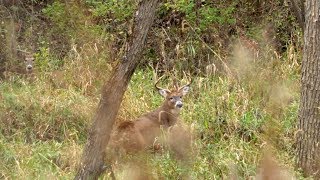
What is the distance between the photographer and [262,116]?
31.3 feet

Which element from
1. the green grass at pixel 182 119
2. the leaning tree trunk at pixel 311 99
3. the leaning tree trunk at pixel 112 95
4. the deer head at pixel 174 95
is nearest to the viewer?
the leaning tree trunk at pixel 112 95

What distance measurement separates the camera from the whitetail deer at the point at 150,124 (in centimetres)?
866

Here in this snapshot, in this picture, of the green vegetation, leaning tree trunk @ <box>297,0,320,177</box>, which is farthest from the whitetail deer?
leaning tree trunk @ <box>297,0,320,177</box>

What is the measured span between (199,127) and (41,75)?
11.8 feet

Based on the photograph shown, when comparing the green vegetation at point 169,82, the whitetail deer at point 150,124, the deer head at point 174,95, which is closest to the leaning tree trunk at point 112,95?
the green vegetation at point 169,82

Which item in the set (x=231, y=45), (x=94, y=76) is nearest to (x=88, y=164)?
(x=94, y=76)

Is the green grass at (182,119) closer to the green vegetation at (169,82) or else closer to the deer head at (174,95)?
the green vegetation at (169,82)

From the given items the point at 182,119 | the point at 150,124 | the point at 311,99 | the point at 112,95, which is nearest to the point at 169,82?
the point at 182,119

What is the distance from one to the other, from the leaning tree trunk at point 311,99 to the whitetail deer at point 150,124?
6.06 ft

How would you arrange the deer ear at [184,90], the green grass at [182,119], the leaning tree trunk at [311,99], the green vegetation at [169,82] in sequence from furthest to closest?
the deer ear at [184,90], the green vegetation at [169,82], the green grass at [182,119], the leaning tree trunk at [311,99]

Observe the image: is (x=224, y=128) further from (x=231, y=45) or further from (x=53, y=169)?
(x=231, y=45)

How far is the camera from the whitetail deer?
8.66 meters

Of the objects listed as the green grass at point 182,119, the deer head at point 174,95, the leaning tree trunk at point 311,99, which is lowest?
the green grass at point 182,119

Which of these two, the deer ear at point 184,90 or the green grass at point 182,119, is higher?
the deer ear at point 184,90
